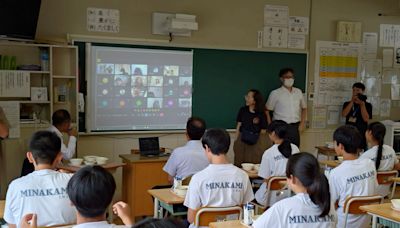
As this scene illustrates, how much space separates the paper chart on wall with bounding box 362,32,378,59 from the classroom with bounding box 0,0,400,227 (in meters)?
0.02

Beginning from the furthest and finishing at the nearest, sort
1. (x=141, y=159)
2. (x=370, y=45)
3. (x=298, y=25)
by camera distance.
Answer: (x=370, y=45)
(x=298, y=25)
(x=141, y=159)

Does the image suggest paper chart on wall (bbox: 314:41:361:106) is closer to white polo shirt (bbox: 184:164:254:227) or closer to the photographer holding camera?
the photographer holding camera

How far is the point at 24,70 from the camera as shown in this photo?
541cm

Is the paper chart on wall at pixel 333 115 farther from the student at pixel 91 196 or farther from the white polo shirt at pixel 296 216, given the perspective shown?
the student at pixel 91 196

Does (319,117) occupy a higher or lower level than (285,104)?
lower

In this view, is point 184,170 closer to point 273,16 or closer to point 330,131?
point 273,16

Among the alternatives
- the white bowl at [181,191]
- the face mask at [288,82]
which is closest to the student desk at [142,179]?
the white bowl at [181,191]

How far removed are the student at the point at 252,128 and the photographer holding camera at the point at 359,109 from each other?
6.25 ft

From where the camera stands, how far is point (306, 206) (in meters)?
2.36

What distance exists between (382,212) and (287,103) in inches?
151

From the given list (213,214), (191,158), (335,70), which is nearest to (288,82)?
(335,70)

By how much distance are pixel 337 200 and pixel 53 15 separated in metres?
4.04

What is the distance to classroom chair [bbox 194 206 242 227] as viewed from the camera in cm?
307

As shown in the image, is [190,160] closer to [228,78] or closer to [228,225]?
[228,225]
